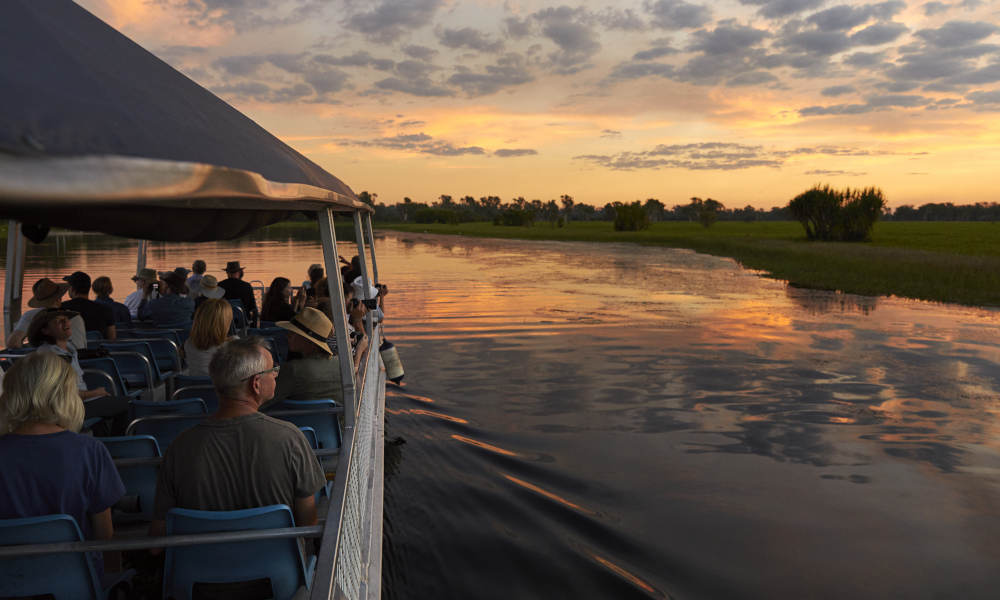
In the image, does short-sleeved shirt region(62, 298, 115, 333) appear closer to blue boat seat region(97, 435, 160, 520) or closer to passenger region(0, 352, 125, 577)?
blue boat seat region(97, 435, 160, 520)

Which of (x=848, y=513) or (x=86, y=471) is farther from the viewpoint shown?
(x=848, y=513)

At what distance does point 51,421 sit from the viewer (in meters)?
2.97

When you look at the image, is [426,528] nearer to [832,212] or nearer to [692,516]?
[692,516]

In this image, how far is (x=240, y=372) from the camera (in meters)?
3.15

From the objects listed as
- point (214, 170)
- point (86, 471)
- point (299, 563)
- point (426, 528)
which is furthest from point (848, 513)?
point (214, 170)

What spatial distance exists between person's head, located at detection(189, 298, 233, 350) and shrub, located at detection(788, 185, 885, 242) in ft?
245

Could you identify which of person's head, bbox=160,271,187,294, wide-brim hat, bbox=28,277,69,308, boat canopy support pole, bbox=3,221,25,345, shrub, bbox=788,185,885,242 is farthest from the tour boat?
shrub, bbox=788,185,885,242

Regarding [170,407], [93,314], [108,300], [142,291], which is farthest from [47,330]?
[142,291]

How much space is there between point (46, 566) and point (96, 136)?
2.12 metres

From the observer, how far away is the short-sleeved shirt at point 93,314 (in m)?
7.61

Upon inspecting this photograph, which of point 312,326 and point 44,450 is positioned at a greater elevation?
point 312,326

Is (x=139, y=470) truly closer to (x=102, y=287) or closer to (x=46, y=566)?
(x=46, y=566)

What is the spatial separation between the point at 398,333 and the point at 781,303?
13377 mm

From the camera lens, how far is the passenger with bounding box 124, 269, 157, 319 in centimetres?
1082
